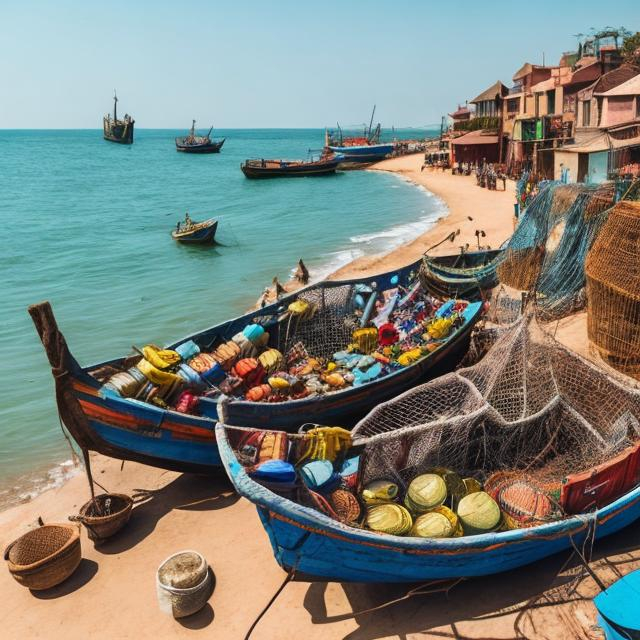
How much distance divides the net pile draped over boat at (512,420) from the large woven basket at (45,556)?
4.02 m

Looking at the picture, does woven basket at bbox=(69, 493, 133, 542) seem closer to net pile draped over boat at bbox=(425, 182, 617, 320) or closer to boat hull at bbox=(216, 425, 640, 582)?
boat hull at bbox=(216, 425, 640, 582)

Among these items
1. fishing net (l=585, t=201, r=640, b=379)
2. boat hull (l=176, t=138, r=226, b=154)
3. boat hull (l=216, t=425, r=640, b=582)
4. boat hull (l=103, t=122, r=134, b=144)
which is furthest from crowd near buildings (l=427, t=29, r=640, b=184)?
boat hull (l=103, t=122, r=134, b=144)

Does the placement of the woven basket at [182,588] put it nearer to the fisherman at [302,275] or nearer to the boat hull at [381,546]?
the boat hull at [381,546]

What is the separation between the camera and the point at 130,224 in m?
38.7

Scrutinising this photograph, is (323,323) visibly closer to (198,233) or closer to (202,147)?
(198,233)

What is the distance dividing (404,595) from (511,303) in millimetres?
9297

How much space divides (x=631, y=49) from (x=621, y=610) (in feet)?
167

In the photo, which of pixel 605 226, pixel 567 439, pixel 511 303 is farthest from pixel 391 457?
pixel 511 303

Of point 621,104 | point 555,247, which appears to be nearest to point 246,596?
point 555,247

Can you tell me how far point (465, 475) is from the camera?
7.46m

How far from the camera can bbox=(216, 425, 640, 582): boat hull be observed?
5395mm

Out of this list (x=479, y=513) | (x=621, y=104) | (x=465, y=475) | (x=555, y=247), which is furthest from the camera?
(x=621, y=104)

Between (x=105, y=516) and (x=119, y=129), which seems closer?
(x=105, y=516)

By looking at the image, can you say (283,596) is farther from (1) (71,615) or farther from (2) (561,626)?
(2) (561,626)
